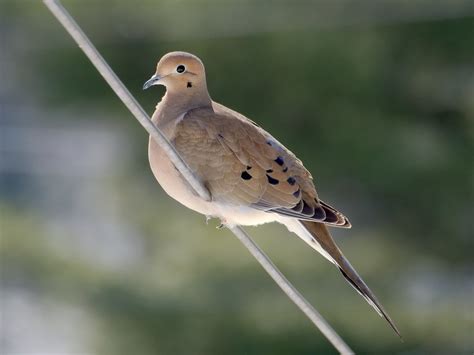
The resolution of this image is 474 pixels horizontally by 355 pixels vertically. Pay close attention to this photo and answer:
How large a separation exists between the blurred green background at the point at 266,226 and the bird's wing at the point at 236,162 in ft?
13.7

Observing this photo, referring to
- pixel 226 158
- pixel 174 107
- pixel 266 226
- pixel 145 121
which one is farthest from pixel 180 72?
pixel 266 226

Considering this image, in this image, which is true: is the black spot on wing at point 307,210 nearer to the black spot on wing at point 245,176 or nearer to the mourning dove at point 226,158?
the mourning dove at point 226,158

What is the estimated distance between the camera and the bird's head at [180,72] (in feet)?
8.13

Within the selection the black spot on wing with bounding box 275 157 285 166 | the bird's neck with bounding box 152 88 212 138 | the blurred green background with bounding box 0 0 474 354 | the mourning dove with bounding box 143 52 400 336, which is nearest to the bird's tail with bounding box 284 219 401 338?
the mourning dove with bounding box 143 52 400 336

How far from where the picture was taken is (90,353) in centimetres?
746

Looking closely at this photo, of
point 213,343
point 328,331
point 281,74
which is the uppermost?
point 281,74

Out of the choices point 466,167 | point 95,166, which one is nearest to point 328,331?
point 466,167

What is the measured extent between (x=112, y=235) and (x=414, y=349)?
3.01 metres

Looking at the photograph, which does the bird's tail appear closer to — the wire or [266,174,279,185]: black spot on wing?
[266,174,279,185]: black spot on wing

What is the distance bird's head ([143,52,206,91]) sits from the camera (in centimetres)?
248

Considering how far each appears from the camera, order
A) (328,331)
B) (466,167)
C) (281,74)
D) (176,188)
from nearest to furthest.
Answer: (328,331)
(176,188)
(466,167)
(281,74)

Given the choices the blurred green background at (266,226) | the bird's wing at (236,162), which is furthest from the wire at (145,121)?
the blurred green background at (266,226)

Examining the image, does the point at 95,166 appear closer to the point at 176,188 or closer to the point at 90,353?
the point at 90,353

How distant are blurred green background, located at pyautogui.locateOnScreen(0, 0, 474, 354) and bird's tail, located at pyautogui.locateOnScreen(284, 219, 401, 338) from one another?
418 centimetres
